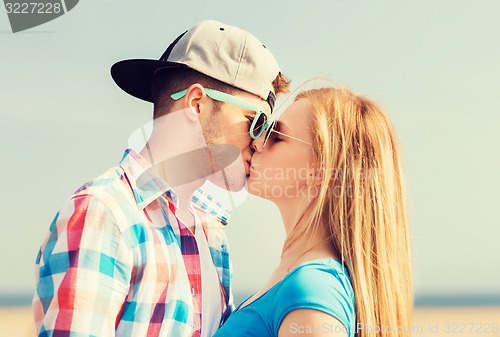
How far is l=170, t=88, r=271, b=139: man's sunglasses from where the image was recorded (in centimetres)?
302

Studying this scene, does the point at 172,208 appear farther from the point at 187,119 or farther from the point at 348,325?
the point at 348,325

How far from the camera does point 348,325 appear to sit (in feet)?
6.82

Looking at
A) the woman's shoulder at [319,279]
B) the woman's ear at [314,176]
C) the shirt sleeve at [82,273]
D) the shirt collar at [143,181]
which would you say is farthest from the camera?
the woman's ear at [314,176]

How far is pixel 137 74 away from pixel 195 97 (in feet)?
1.68

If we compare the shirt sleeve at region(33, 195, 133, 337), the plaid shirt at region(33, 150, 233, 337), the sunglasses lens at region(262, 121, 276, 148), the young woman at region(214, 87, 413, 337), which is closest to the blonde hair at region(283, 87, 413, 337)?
the young woman at region(214, 87, 413, 337)

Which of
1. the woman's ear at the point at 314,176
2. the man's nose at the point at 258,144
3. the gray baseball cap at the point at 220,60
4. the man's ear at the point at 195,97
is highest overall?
the gray baseball cap at the point at 220,60

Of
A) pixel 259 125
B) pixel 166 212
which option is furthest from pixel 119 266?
pixel 259 125

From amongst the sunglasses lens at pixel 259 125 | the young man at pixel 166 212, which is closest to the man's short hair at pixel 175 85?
the young man at pixel 166 212

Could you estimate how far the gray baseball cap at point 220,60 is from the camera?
3023 millimetres

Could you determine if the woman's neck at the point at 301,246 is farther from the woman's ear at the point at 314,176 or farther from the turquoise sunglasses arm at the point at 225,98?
the turquoise sunglasses arm at the point at 225,98

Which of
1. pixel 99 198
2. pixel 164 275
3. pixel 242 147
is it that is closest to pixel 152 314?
pixel 164 275

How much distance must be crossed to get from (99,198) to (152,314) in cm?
61

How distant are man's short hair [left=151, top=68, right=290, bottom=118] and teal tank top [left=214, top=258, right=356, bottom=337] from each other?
4.28 feet

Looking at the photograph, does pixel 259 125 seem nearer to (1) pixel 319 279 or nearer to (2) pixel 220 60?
(2) pixel 220 60
